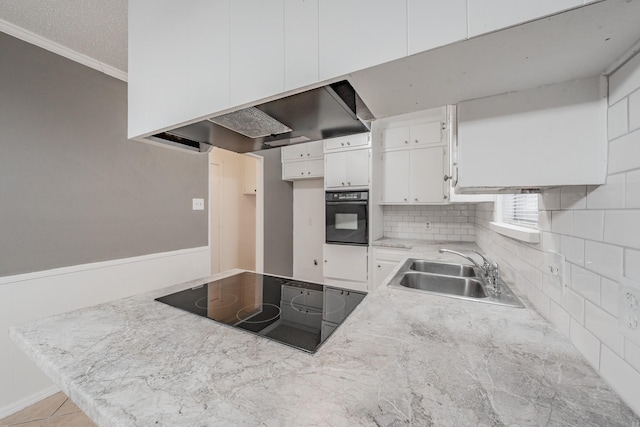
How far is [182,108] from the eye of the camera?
3.03ft

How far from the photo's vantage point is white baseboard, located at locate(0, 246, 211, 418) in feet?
4.93

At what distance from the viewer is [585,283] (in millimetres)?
649

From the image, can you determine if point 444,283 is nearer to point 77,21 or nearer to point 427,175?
point 427,175

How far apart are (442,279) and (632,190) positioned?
1211 millimetres

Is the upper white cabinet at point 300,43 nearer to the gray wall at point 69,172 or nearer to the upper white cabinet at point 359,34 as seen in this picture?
the upper white cabinet at point 359,34

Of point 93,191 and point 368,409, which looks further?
point 93,191

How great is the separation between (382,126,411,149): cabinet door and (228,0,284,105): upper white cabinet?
7.72ft

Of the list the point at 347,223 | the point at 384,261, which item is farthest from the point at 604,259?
the point at 347,223

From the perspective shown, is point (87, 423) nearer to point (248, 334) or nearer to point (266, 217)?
point (248, 334)

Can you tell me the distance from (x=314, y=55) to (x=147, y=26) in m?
0.88

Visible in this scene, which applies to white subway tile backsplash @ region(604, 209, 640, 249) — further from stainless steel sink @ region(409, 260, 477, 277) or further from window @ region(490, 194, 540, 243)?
stainless steel sink @ region(409, 260, 477, 277)

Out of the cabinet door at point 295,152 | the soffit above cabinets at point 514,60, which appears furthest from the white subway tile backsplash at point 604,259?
the cabinet door at point 295,152

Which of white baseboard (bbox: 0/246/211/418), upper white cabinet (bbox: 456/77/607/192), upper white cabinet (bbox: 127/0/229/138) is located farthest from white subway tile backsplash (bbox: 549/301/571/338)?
white baseboard (bbox: 0/246/211/418)

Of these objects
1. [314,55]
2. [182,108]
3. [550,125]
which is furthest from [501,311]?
[182,108]
